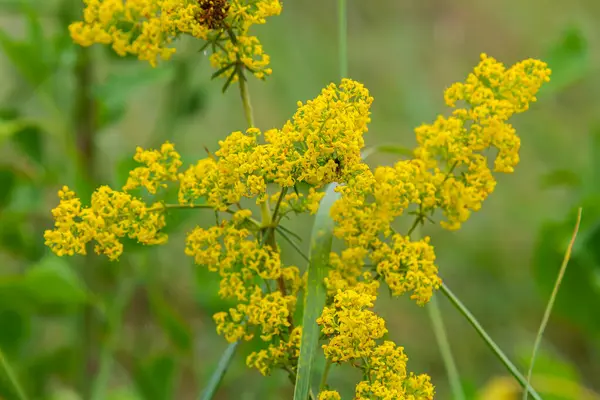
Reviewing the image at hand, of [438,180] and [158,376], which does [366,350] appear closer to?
[438,180]

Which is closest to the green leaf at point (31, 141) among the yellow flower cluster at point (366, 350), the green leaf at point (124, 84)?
the green leaf at point (124, 84)

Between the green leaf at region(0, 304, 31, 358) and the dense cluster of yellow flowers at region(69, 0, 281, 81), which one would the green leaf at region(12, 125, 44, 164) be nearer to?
the green leaf at region(0, 304, 31, 358)

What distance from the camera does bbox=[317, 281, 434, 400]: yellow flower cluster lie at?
36.9 inches

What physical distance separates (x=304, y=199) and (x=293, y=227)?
6.58ft

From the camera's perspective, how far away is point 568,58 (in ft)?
6.43

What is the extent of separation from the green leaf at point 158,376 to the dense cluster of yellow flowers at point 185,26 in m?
1.06

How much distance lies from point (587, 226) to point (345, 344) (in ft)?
4.39

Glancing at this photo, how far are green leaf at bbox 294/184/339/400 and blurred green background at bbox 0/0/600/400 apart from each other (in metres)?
0.21

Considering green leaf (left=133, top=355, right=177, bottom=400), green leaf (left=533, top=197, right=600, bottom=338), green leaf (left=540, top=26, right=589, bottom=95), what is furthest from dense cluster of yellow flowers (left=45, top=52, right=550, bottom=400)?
green leaf (left=533, top=197, right=600, bottom=338)

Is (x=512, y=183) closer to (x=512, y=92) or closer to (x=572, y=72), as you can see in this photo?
(x=572, y=72)

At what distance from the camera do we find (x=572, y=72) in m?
1.93

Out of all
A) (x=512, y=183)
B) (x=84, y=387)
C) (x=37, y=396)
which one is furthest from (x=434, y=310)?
(x=512, y=183)

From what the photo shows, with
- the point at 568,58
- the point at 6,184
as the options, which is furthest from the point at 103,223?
the point at 568,58

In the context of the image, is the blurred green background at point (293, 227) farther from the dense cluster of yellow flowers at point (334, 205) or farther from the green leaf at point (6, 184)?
the dense cluster of yellow flowers at point (334, 205)
